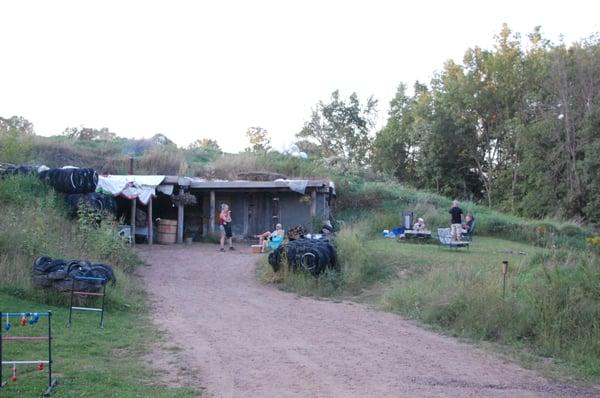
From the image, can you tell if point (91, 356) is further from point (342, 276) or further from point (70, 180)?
point (70, 180)

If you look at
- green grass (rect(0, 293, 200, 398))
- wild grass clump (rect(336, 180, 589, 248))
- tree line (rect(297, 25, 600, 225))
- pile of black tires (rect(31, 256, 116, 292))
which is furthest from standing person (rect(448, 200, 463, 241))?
tree line (rect(297, 25, 600, 225))

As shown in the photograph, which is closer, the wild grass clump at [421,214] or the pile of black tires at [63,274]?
the pile of black tires at [63,274]

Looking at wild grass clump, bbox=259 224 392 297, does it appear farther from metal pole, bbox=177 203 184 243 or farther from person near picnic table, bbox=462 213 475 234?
metal pole, bbox=177 203 184 243

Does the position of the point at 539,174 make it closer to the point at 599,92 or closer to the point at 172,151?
the point at 599,92

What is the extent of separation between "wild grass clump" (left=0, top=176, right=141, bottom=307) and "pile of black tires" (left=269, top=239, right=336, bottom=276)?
359cm

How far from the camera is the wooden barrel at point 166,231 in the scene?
23406 millimetres

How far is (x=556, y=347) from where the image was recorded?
9.77 m

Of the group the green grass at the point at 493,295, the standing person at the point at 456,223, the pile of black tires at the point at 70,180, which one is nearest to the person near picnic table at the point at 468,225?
the standing person at the point at 456,223

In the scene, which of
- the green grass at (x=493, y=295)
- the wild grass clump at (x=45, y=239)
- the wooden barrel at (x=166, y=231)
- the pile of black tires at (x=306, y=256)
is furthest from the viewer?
the wooden barrel at (x=166, y=231)

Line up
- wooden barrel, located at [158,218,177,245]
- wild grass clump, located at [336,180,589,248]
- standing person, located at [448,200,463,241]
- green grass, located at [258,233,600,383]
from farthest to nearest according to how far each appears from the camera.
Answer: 1. wild grass clump, located at [336,180,589,248]
2. wooden barrel, located at [158,218,177,245]
3. standing person, located at [448,200,463,241]
4. green grass, located at [258,233,600,383]

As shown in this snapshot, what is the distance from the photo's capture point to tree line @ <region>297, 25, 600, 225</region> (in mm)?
35406

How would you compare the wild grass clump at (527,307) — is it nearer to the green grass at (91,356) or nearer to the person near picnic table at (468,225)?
the green grass at (91,356)

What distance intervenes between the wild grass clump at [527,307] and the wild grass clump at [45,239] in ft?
18.6

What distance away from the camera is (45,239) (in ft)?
46.8
